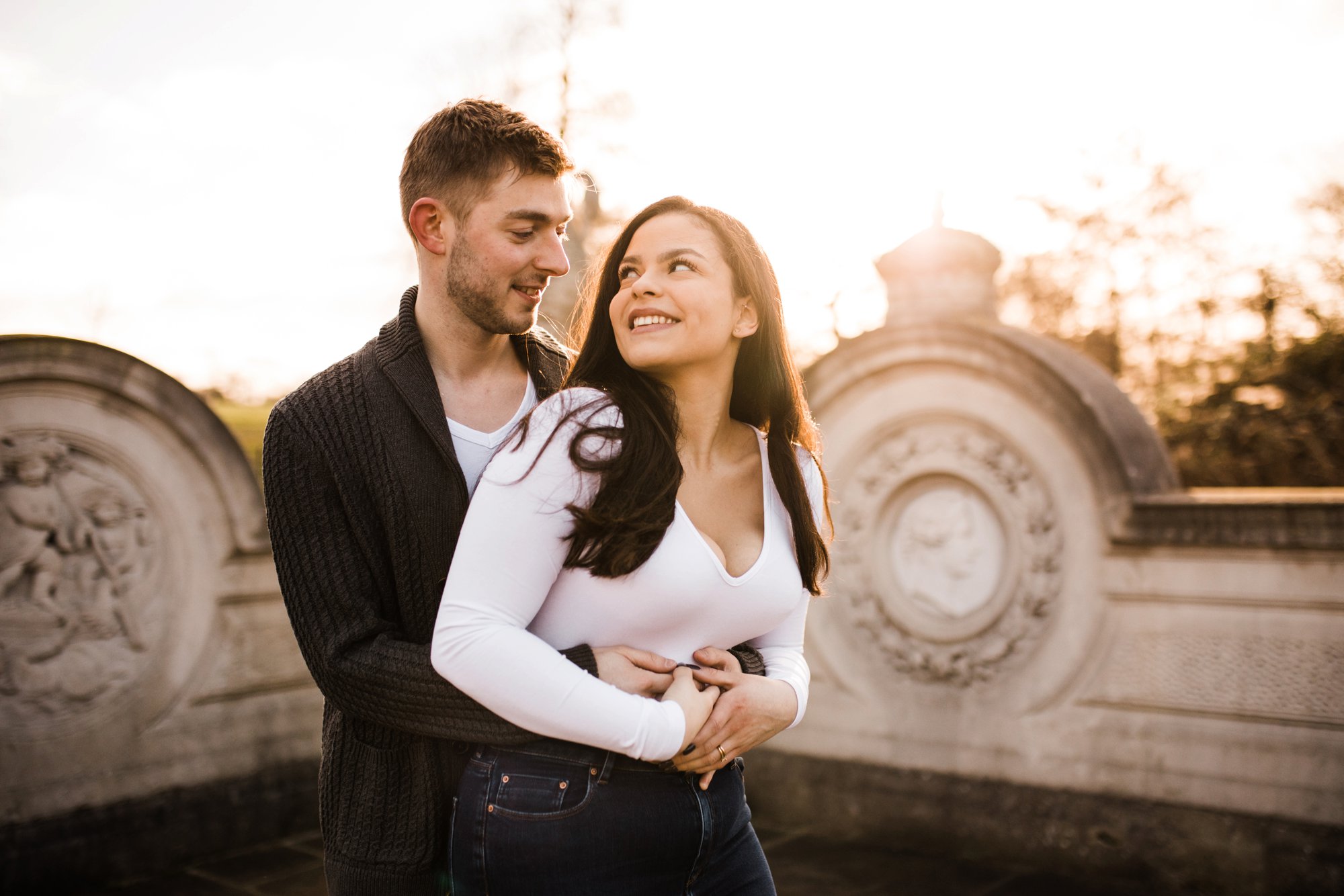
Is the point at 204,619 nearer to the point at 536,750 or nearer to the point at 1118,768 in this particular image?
the point at 536,750

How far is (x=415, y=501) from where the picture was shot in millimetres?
1812

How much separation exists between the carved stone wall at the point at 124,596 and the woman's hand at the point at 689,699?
375 cm

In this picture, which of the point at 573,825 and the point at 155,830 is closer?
the point at 573,825

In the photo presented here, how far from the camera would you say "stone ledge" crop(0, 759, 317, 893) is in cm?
419

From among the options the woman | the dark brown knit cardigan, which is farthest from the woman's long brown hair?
the dark brown knit cardigan

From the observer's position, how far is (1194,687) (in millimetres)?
4469

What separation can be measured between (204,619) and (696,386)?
12.6 feet

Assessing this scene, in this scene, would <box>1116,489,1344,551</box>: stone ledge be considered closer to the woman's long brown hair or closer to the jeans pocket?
the woman's long brown hair

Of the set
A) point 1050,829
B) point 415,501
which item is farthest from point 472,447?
point 1050,829

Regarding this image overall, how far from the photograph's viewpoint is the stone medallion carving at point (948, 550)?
4.95 m

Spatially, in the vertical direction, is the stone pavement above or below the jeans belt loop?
below

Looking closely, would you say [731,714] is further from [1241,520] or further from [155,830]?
[155,830]

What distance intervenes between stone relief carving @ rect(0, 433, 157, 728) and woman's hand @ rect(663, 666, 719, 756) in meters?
3.75

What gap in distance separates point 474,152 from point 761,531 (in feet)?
3.03
